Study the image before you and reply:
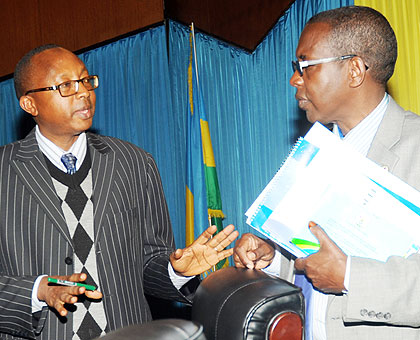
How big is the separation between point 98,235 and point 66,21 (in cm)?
425

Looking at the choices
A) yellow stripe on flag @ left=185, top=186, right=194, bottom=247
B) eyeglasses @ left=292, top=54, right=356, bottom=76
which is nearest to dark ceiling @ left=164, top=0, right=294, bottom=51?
yellow stripe on flag @ left=185, top=186, right=194, bottom=247

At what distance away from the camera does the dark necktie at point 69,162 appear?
2405 millimetres

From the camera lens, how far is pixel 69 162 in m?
2.41

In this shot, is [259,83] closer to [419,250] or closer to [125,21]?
[125,21]

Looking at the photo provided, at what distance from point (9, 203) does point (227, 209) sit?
326 cm

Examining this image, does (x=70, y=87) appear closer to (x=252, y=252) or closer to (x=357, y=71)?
(x=252, y=252)

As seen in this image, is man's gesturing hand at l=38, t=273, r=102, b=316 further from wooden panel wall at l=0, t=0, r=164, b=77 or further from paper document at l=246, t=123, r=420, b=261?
wooden panel wall at l=0, t=0, r=164, b=77

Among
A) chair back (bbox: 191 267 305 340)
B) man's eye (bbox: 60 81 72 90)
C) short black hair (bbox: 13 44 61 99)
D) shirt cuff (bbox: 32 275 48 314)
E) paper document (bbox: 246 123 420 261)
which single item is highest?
short black hair (bbox: 13 44 61 99)

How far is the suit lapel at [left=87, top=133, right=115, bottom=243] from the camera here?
233 cm

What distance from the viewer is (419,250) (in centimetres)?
166

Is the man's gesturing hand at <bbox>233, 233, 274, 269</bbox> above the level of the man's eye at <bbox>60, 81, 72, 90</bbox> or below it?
below

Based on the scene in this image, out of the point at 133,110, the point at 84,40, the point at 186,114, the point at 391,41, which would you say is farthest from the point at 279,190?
the point at 84,40

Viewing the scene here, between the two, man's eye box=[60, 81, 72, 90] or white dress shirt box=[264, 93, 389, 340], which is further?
man's eye box=[60, 81, 72, 90]

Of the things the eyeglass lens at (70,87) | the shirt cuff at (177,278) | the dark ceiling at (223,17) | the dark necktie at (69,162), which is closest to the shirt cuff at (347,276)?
the shirt cuff at (177,278)
